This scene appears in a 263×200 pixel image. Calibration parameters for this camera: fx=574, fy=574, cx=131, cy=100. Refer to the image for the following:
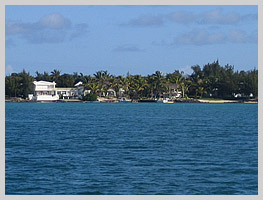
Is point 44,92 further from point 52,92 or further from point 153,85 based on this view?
point 153,85

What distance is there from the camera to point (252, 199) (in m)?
22.5

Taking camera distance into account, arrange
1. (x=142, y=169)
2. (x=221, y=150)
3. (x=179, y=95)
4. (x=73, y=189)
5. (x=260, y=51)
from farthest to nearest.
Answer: (x=179, y=95), (x=221, y=150), (x=142, y=169), (x=260, y=51), (x=73, y=189)

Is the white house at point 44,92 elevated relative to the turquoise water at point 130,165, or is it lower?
elevated

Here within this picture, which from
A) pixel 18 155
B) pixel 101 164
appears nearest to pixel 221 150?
pixel 101 164

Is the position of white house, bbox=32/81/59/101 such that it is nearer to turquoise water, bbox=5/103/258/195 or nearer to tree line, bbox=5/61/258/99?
tree line, bbox=5/61/258/99

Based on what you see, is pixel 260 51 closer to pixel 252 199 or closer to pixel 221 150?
pixel 252 199

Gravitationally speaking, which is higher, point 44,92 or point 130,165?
point 44,92

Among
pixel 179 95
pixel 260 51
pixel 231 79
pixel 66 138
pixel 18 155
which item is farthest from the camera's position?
pixel 179 95

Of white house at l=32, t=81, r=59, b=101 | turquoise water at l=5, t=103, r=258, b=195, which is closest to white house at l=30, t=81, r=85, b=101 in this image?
white house at l=32, t=81, r=59, b=101

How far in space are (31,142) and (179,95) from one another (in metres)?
153

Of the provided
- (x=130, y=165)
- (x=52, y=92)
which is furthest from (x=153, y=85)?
(x=130, y=165)

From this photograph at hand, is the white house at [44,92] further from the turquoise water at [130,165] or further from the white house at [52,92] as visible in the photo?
the turquoise water at [130,165]

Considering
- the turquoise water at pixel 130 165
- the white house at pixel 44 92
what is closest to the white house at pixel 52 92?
the white house at pixel 44 92

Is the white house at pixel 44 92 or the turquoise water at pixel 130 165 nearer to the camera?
the turquoise water at pixel 130 165
